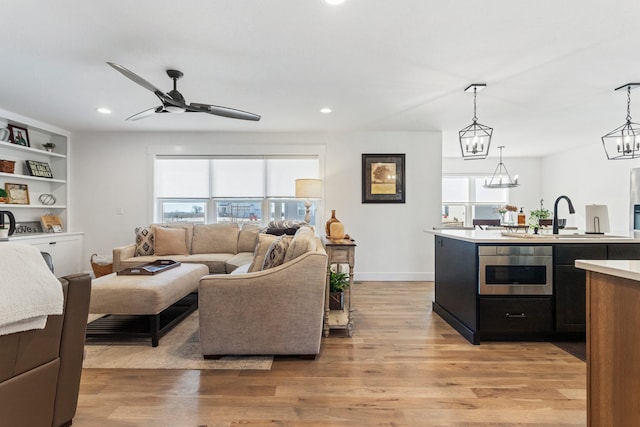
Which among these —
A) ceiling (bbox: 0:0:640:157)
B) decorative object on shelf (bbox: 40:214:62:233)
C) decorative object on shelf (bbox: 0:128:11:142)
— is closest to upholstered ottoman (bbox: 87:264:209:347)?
ceiling (bbox: 0:0:640:157)

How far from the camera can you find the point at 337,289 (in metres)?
3.07

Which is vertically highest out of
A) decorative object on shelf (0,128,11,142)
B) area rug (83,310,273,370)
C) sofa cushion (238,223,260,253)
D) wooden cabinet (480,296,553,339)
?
decorative object on shelf (0,128,11,142)

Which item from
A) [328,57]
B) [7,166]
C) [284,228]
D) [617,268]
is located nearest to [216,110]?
[328,57]

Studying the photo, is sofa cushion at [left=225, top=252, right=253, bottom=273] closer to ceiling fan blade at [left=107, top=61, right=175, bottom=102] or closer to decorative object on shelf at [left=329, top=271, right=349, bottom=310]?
decorative object on shelf at [left=329, top=271, right=349, bottom=310]

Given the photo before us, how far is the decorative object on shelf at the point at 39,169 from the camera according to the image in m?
4.61

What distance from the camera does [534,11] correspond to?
2059mm

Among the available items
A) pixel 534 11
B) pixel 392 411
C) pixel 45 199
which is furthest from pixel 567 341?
pixel 45 199

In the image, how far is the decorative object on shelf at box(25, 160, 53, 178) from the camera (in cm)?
461

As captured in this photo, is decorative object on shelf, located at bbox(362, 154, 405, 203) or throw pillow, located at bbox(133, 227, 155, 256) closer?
throw pillow, located at bbox(133, 227, 155, 256)

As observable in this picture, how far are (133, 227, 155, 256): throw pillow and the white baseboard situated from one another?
9.76 feet

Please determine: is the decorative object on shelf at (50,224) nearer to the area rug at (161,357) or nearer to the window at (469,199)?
the area rug at (161,357)

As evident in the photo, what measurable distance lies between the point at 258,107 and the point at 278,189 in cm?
155

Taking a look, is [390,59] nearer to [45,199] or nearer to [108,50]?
[108,50]

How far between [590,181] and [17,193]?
9.72 metres
